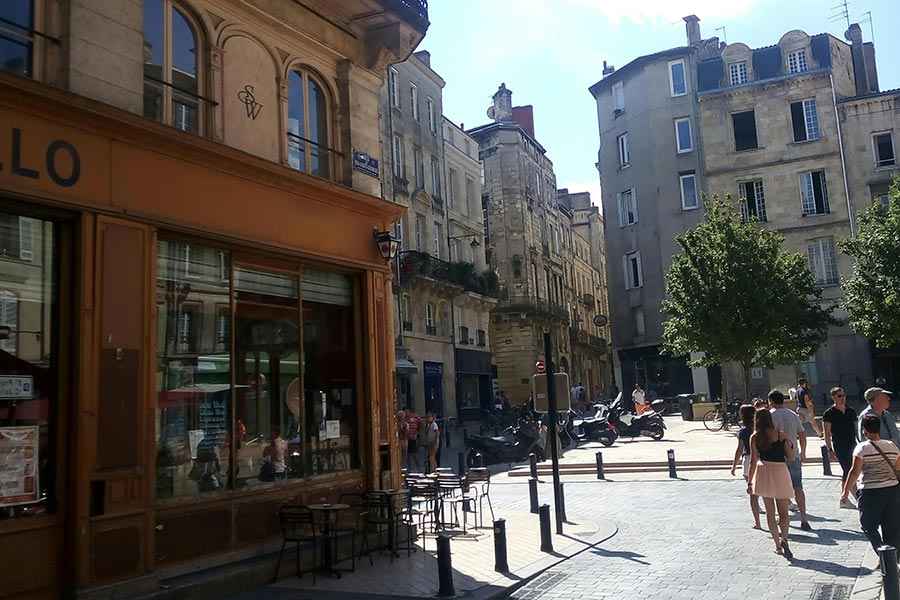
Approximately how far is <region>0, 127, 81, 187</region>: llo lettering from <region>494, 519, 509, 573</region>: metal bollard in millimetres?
5428

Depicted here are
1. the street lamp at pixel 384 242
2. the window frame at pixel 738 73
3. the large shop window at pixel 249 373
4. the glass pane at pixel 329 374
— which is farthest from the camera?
the window frame at pixel 738 73

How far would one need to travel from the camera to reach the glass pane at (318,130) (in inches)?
433

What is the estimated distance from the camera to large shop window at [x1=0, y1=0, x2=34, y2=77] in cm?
742

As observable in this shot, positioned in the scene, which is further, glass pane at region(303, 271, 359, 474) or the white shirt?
glass pane at region(303, 271, 359, 474)

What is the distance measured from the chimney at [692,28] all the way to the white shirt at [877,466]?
39074 millimetres

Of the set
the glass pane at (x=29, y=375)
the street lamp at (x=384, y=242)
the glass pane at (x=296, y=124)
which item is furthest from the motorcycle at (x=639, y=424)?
the glass pane at (x=29, y=375)

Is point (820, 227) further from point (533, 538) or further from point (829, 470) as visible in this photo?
point (533, 538)

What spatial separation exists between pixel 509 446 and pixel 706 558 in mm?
12377

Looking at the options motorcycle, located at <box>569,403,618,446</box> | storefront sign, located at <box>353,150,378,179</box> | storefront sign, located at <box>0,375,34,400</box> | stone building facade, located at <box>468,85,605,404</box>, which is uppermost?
stone building facade, located at <box>468,85,605,404</box>

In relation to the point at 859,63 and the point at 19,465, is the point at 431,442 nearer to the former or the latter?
the point at 19,465

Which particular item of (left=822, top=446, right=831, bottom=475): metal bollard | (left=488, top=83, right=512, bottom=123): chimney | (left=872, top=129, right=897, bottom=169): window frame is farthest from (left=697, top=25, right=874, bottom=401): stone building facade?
(left=822, top=446, right=831, bottom=475): metal bollard

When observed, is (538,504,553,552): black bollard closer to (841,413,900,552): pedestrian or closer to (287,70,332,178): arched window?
(841,413,900,552): pedestrian

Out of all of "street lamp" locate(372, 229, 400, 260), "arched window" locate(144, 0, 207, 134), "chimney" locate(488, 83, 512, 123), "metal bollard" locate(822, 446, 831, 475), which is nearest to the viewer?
"arched window" locate(144, 0, 207, 134)

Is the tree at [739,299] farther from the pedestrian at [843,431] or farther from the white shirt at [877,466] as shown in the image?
the white shirt at [877,466]
